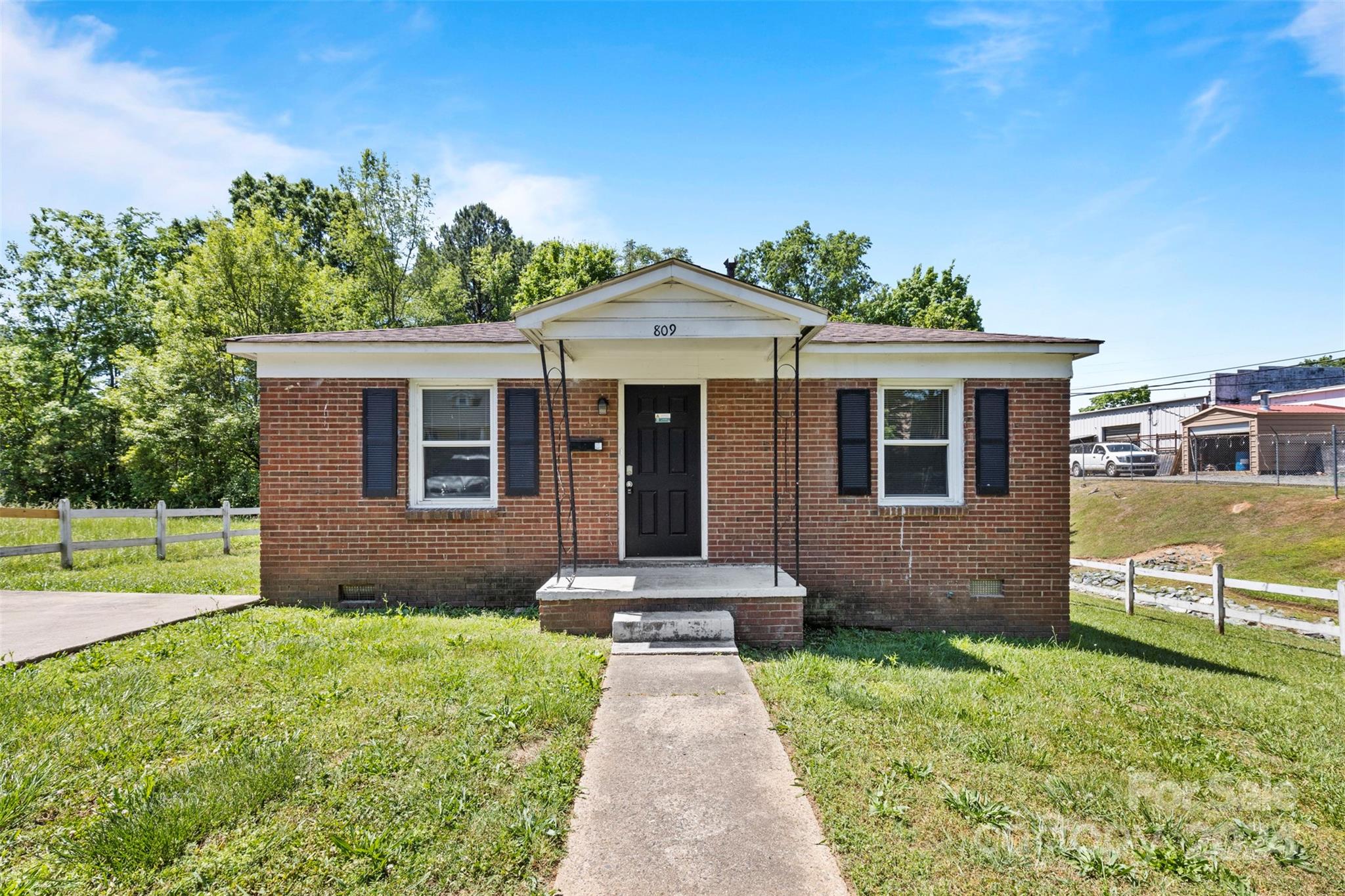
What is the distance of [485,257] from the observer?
33719 millimetres

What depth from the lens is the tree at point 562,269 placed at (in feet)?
97.7

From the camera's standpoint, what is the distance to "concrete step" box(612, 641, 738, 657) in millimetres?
5457

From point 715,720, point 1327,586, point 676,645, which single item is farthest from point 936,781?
point 1327,586

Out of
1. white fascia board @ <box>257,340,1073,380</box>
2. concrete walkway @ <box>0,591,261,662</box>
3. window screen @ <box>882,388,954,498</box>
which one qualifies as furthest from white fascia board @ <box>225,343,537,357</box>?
window screen @ <box>882,388,954,498</box>

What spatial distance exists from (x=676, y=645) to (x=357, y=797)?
302 centimetres

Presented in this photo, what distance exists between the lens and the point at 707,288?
5.93 meters

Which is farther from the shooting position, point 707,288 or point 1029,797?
point 707,288

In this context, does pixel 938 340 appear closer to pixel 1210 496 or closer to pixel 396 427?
pixel 396 427

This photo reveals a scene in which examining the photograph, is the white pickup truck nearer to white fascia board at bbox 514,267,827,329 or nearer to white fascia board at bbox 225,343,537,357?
white fascia board at bbox 514,267,827,329

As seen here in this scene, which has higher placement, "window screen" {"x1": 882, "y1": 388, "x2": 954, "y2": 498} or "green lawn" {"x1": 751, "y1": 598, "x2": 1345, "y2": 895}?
"window screen" {"x1": 882, "y1": 388, "x2": 954, "y2": 498}

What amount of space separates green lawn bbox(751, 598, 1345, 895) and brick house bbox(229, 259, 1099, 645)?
Result: 1.52 meters

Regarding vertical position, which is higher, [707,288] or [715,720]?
[707,288]

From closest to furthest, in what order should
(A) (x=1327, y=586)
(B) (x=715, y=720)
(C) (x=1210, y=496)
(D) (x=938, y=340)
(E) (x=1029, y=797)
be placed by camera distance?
(E) (x=1029, y=797), (B) (x=715, y=720), (D) (x=938, y=340), (A) (x=1327, y=586), (C) (x=1210, y=496)

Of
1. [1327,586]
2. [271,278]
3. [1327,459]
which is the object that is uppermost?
[271,278]
